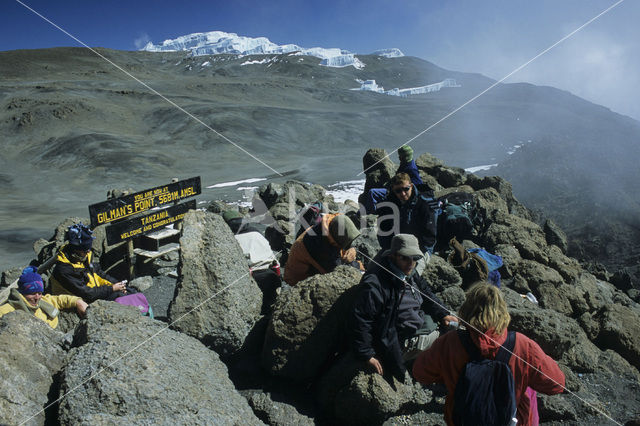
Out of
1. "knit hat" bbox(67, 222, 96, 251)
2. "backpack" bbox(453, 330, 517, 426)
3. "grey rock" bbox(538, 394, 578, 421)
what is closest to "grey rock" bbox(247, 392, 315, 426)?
"backpack" bbox(453, 330, 517, 426)

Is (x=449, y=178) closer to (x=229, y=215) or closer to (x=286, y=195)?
(x=286, y=195)

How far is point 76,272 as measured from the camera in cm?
468

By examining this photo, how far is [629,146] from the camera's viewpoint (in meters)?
35.2

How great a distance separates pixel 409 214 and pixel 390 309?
2.43 metres

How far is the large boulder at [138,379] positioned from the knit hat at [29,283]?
0.87 m

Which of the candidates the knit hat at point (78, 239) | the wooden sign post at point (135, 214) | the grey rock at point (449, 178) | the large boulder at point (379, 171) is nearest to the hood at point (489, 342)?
the knit hat at point (78, 239)

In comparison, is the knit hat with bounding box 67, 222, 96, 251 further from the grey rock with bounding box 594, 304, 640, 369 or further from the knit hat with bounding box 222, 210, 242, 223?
the grey rock with bounding box 594, 304, 640, 369

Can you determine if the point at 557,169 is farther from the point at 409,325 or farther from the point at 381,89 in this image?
the point at 381,89

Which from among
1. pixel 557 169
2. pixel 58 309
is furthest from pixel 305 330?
pixel 557 169

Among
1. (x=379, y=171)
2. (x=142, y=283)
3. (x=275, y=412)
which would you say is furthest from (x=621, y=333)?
(x=142, y=283)

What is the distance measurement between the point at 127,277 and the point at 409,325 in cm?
560

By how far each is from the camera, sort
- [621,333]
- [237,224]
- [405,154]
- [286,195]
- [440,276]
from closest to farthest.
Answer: [440,276]
[621,333]
[405,154]
[237,224]
[286,195]

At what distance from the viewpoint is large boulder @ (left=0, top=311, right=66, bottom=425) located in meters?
2.75

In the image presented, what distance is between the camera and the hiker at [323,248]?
4.38 metres
